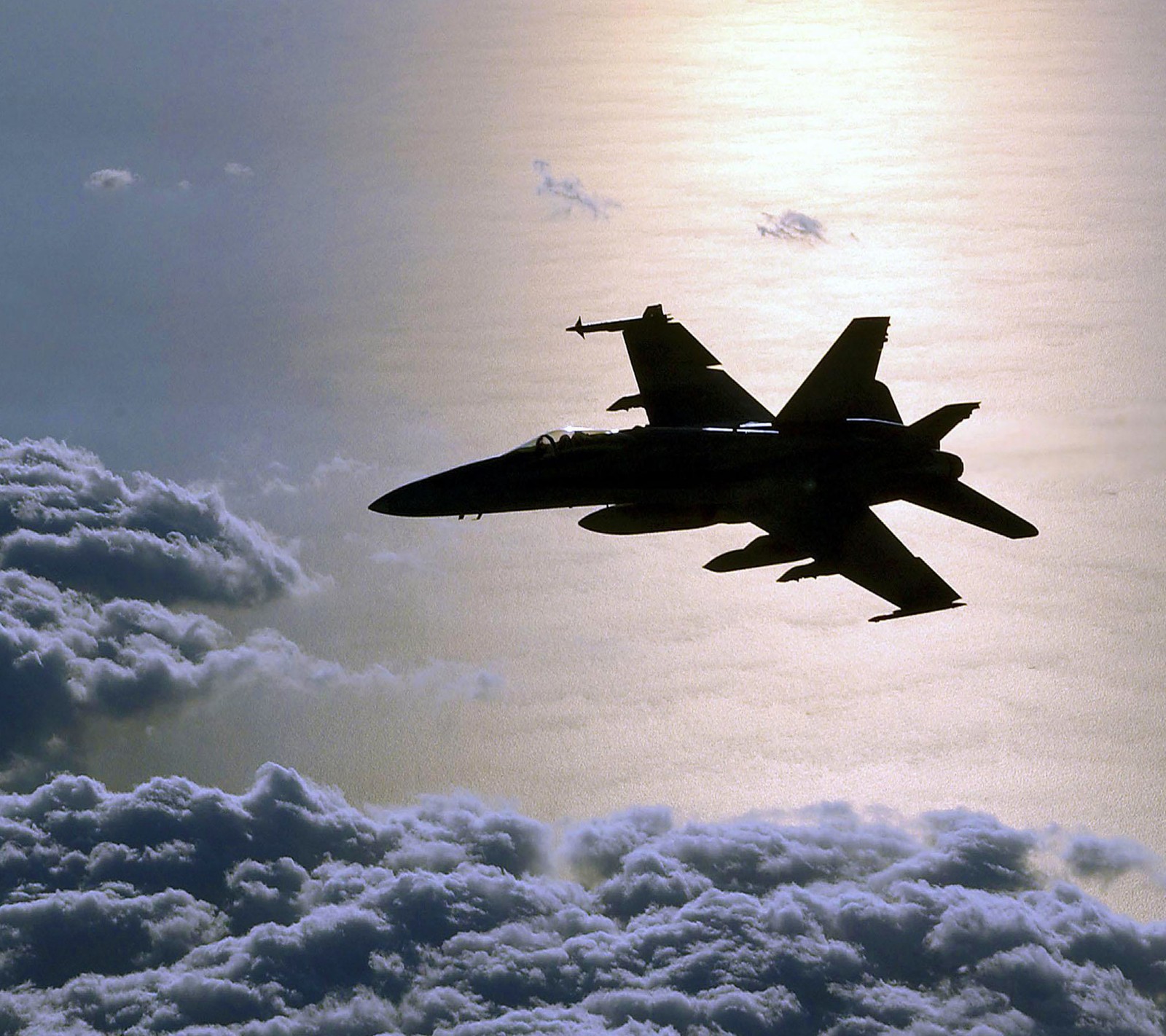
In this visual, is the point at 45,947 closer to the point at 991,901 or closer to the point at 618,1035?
the point at 618,1035

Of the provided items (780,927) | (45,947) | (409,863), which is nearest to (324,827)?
(409,863)

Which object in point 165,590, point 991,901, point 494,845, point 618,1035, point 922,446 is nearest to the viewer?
point 922,446

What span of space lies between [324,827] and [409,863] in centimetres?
1345

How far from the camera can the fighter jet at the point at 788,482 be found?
42312 mm

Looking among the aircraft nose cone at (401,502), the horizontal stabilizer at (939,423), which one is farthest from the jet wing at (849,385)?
the aircraft nose cone at (401,502)

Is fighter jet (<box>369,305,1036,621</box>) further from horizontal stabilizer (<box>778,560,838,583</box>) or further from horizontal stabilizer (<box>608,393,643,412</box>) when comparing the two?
horizontal stabilizer (<box>608,393,643,412</box>)

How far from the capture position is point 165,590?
178125 millimetres

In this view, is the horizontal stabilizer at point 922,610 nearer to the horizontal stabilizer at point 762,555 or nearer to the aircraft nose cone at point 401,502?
the horizontal stabilizer at point 762,555

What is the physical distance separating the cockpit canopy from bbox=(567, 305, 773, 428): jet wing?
830cm

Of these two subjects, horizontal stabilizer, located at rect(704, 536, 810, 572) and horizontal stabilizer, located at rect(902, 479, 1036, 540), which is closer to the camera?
horizontal stabilizer, located at rect(704, 536, 810, 572)

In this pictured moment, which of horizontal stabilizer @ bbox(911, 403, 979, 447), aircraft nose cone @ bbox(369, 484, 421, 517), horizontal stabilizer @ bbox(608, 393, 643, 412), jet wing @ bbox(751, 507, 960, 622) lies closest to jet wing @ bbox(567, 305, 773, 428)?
horizontal stabilizer @ bbox(608, 393, 643, 412)

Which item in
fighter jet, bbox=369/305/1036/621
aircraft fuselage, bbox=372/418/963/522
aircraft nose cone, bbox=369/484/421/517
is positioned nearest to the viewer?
aircraft nose cone, bbox=369/484/421/517

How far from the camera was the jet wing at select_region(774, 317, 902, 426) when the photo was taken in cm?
4697

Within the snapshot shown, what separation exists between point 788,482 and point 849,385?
5.76m
